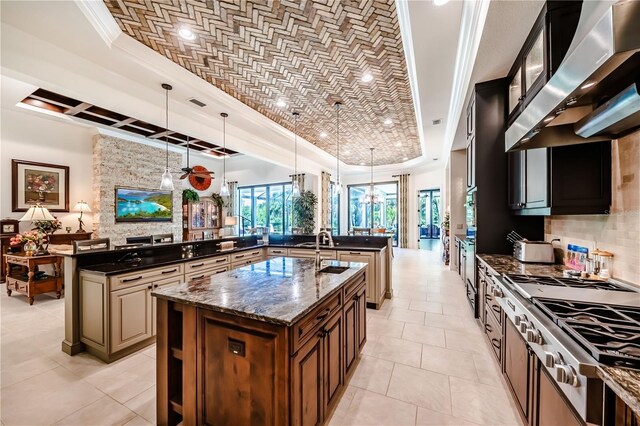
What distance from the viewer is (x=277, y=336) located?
1294 mm

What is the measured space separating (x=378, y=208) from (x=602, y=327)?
1060cm

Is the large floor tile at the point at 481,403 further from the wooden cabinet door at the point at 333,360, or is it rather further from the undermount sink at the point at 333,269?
the undermount sink at the point at 333,269

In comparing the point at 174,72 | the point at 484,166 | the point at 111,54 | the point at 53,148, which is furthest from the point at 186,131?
the point at 484,166

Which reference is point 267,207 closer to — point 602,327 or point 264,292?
point 264,292

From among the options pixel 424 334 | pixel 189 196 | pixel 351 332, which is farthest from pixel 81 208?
pixel 424 334

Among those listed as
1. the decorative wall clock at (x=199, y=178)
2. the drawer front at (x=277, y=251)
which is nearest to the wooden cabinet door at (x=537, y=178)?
the drawer front at (x=277, y=251)

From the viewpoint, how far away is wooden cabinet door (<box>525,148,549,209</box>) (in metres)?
2.24

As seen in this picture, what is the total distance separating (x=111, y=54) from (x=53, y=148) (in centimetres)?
503

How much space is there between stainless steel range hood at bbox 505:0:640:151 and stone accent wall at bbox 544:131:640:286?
0.20m

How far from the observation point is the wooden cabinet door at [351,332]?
2.06 meters

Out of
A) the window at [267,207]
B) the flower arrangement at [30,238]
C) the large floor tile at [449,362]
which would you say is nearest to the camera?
the large floor tile at [449,362]

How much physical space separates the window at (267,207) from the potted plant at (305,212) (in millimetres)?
1491

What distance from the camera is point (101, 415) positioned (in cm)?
186

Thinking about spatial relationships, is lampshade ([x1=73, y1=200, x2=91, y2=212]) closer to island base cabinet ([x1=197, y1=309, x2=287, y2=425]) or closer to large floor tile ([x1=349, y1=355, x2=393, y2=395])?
island base cabinet ([x1=197, y1=309, x2=287, y2=425])
